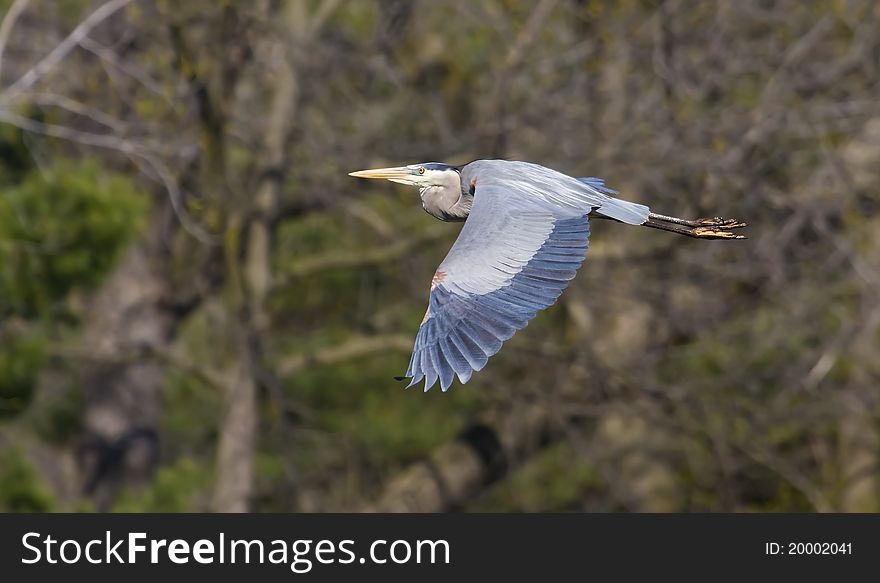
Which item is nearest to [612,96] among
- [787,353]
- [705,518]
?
[787,353]

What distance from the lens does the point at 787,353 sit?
12.1 m

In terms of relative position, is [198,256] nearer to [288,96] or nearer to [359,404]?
[288,96]

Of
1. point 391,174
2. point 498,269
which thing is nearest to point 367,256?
point 391,174

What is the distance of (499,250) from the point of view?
521 cm

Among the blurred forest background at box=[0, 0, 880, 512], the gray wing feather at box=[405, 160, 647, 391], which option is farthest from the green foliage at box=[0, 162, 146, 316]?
the gray wing feather at box=[405, 160, 647, 391]

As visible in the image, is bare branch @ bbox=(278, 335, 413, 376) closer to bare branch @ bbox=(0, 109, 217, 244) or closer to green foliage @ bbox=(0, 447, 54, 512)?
bare branch @ bbox=(0, 109, 217, 244)

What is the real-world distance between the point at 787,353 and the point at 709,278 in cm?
88

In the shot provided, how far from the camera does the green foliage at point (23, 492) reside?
10508 millimetres

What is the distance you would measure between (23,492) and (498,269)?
637 cm

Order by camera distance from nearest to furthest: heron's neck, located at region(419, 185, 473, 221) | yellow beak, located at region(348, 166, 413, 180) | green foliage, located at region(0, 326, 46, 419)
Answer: heron's neck, located at region(419, 185, 473, 221), yellow beak, located at region(348, 166, 413, 180), green foliage, located at region(0, 326, 46, 419)

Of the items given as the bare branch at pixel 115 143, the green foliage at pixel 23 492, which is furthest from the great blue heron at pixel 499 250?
the green foliage at pixel 23 492

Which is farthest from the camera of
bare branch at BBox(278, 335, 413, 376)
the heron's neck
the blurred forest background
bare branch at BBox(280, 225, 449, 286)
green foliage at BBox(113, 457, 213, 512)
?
bare branch at BBox(278, 335, 413, 376)

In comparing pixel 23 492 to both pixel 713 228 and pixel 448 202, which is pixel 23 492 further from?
pixel 713 228

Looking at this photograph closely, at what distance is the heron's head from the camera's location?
642 cm
